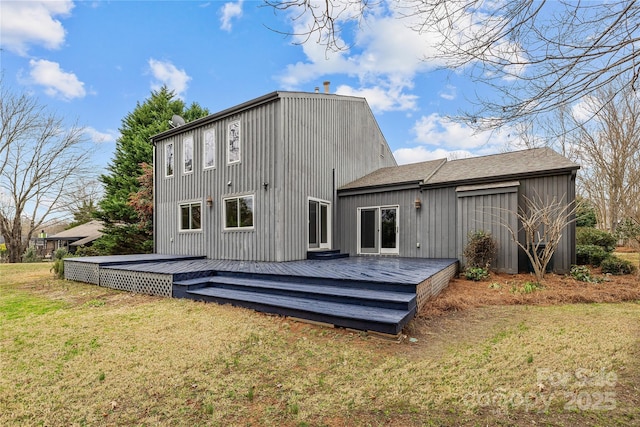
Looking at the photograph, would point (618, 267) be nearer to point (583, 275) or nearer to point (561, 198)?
point (583, 275)

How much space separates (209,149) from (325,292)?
24.8 ft

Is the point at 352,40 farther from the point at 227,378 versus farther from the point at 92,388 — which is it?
the point at 92,388

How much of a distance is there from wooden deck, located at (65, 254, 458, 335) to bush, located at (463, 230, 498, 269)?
2.64ft

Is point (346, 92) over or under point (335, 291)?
over

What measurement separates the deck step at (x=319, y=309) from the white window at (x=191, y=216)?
203 inches

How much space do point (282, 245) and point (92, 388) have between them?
6008 mm

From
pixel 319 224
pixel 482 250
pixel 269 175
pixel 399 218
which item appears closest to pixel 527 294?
pixel 482 250

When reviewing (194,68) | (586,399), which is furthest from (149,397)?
(194,68)

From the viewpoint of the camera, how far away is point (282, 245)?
8500mm

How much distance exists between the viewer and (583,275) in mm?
6910

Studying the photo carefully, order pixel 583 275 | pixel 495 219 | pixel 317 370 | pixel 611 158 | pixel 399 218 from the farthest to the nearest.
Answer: pixel 611 158
pixel 399 218
pixel 495 219
pixel 583 275
pixel 317 370

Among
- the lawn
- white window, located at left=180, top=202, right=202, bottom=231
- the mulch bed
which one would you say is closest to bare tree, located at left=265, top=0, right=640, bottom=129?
the lawn

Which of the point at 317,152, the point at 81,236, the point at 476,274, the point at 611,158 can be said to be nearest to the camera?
the point at 476,274

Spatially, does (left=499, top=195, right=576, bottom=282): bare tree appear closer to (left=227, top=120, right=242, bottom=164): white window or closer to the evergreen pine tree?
(left=227, top=120, right=242, bottom=164): white window
